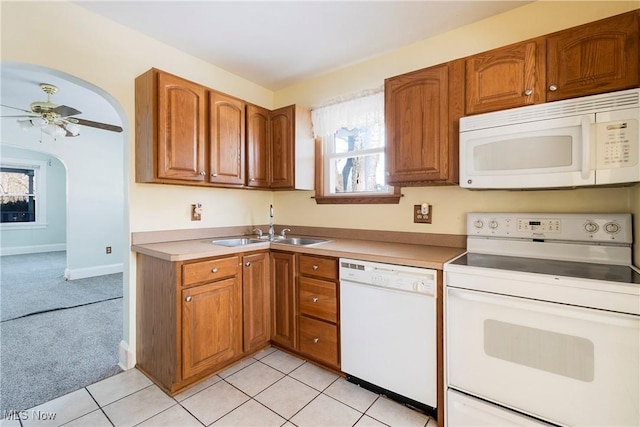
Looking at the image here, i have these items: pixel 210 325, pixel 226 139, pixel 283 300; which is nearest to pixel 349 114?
pixel 226 139

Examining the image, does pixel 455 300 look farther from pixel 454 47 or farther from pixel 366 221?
pixel 454 47

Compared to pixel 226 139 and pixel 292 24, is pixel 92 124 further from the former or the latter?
pixel 292 24

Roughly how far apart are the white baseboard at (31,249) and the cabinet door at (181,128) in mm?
7553

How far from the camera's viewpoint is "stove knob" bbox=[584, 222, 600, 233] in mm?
1546

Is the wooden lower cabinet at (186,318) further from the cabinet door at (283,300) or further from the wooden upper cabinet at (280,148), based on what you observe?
the wooden upper cabinet at (280,148)

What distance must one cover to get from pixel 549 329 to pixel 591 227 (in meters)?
0.72

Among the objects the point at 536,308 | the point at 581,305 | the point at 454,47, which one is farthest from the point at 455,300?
the point at 454,47

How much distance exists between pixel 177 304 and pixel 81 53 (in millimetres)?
1772

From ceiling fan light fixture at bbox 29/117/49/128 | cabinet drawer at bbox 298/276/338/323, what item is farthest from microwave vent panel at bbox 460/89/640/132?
ceiling fan light fixture at bbox 29/117/49/128

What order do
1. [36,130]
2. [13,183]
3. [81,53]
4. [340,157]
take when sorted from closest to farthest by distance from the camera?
[81,53], [340,157], [36,130], [13,183]

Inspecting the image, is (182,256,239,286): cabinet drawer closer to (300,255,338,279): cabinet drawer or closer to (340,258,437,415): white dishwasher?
(300,255,338,279): cabinet drawer

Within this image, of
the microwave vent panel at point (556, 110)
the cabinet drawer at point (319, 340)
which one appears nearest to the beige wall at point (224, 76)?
the microwave vent panel at point (556, 110)

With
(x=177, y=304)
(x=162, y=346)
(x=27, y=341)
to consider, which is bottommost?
(x=27, y=341)

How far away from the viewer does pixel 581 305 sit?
1166mm
